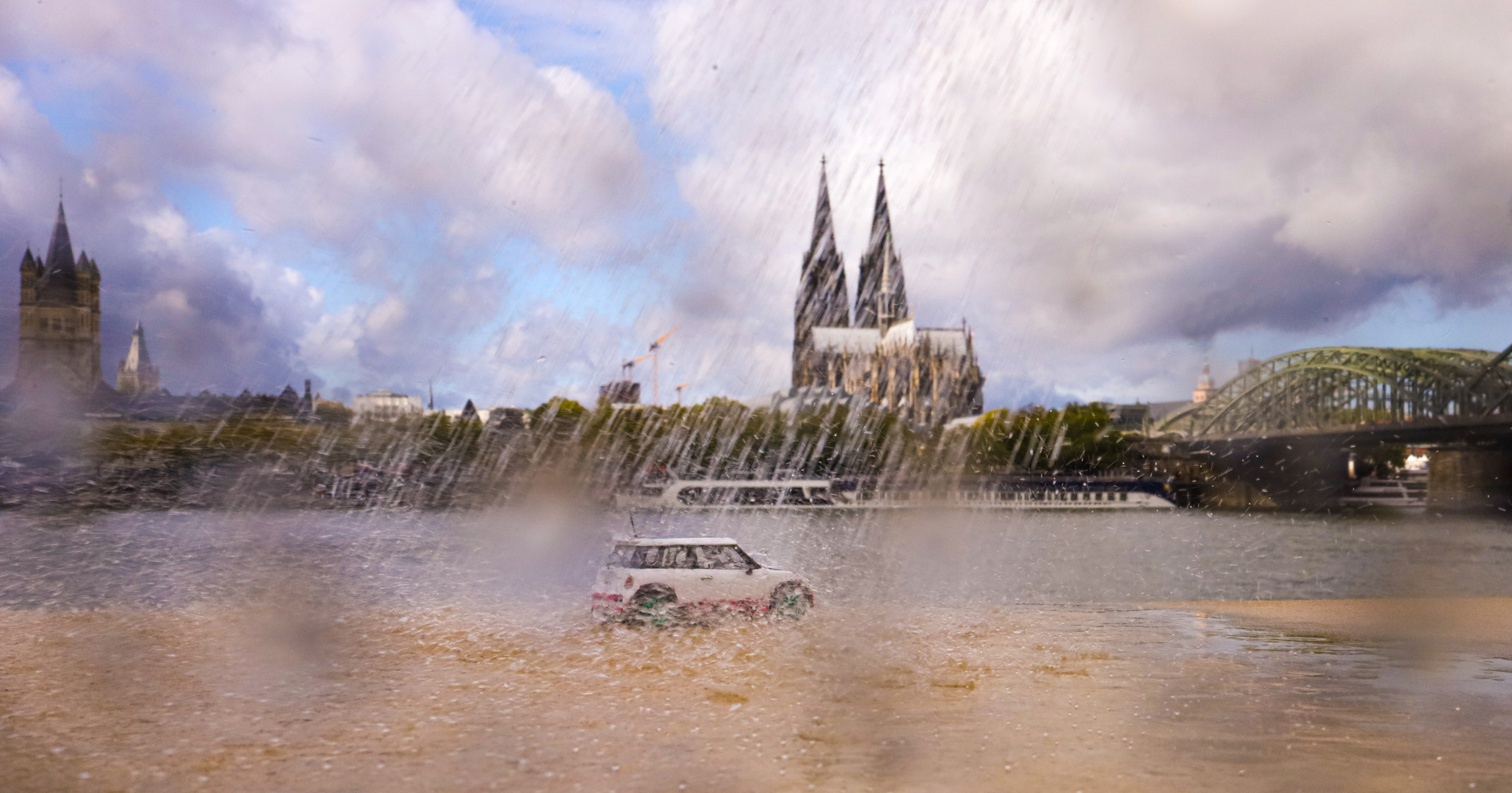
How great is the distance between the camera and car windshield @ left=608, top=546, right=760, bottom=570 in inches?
554

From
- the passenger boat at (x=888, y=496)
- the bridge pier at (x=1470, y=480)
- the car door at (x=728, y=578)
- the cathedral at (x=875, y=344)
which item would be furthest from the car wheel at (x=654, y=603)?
the cathedral at (x=875, y=344)

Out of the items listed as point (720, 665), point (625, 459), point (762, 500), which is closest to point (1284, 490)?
point (762, 500)

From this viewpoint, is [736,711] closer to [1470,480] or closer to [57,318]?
[57,318]

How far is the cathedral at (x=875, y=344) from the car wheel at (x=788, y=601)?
108757 mm

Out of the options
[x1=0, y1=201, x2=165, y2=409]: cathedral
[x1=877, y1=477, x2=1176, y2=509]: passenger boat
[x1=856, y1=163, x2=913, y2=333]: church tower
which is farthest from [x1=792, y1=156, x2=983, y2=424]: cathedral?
[x1=0, y1=201, x2=165, y2=409]: cathedral

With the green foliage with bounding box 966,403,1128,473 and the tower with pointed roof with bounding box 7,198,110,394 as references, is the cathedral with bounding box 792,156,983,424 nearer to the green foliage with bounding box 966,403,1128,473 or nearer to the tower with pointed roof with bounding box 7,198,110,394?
the green foliage with bounding box 966,403,1128,473

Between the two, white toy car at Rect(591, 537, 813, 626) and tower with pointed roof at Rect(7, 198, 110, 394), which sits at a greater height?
tower with pointed roof at Rect(7, 198, 110, 394)

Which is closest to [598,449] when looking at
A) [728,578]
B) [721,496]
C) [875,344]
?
[721,496]

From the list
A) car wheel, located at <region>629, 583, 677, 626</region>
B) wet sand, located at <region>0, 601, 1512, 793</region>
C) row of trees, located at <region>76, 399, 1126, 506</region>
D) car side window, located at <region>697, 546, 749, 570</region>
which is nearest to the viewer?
wet sand, located at <region>0, 601, 1512, 793</region>

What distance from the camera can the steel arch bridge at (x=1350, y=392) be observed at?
256ft

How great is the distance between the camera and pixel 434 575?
26.2 m

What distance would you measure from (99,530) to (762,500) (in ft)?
132

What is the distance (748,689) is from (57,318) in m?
54.7

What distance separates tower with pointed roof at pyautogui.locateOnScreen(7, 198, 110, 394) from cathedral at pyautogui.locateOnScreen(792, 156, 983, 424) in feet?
270
